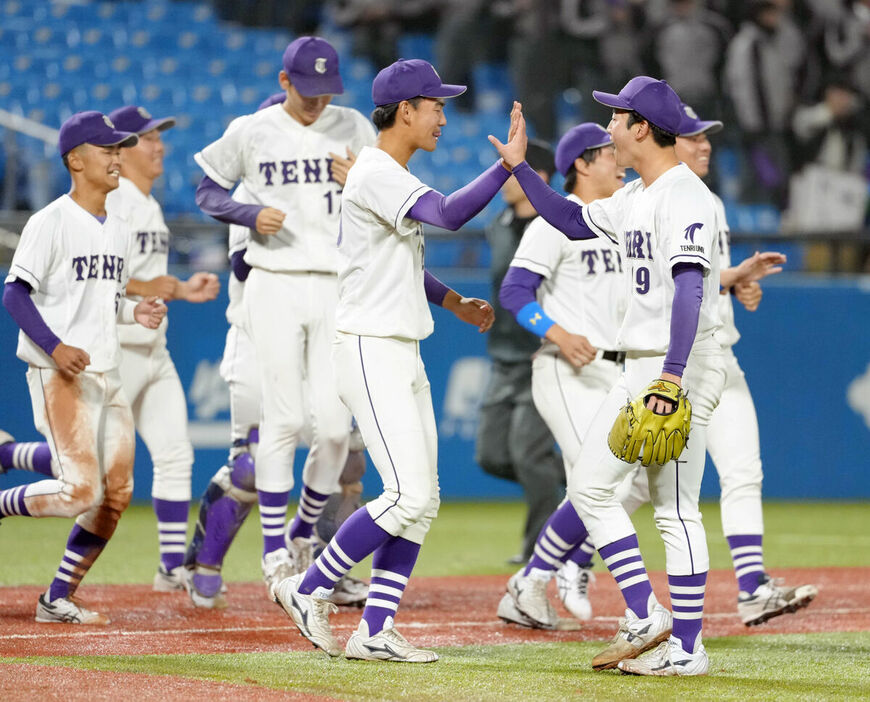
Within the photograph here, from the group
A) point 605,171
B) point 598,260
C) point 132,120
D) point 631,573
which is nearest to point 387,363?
point 631,573

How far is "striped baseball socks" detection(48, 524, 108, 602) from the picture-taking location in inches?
232

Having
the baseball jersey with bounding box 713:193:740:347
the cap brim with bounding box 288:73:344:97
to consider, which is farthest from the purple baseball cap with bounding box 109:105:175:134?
the baseball jersey with bounding box 713:193:740:347

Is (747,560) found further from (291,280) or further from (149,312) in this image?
(149,312)

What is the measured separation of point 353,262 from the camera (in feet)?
16.6

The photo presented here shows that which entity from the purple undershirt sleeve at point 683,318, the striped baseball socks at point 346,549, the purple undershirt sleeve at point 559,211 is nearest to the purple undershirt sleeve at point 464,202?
the purple undershirt sleeve at point 559,211

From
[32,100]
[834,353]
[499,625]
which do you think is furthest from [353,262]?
[32,100]

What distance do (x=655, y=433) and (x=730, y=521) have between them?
6.77 feet

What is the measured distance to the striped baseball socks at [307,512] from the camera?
21.6 feet

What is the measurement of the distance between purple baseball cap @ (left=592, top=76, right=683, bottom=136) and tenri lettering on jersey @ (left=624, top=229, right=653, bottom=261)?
0.38 m

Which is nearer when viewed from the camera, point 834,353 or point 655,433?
point 655,433

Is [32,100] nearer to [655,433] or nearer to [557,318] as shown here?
[557,318]

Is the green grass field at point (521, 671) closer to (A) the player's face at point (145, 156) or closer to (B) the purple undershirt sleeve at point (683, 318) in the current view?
(B) the purple undershirt sleeve at point (683, 318)

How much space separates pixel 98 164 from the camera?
6.02m

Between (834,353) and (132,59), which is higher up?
(132,59)
